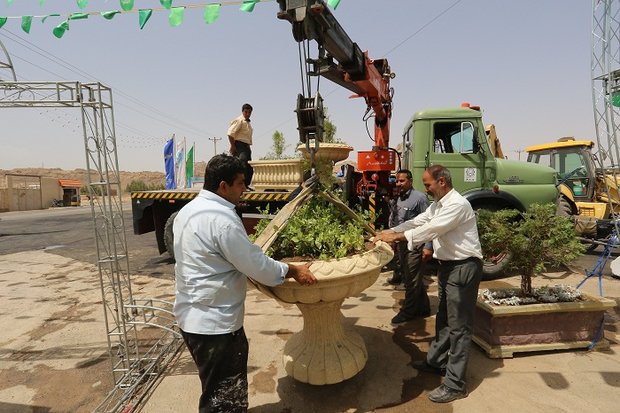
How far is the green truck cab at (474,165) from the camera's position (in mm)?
5801

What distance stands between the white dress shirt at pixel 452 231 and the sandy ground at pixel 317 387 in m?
1.15

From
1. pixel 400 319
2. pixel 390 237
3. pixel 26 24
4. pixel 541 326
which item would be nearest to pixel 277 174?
pixel 400 319

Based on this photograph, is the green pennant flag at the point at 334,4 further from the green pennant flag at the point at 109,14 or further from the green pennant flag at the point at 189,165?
the green pennant flag at the point at 189,165

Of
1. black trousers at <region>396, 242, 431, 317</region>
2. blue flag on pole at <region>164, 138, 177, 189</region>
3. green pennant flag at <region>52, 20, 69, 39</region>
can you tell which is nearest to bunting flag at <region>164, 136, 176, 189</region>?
blue flag on pole at <region>164, 138, 177, 189</region>

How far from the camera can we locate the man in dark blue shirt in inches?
172

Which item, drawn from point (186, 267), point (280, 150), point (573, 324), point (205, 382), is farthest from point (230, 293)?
point (280, 150)

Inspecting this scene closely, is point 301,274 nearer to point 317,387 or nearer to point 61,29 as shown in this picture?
point 317,387

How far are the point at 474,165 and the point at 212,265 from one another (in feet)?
16.6

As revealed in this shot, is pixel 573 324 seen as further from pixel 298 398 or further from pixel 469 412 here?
pixel 298 398

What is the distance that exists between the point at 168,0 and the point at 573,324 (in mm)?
5569

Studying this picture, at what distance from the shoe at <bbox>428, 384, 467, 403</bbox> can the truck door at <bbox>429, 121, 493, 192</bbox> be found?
373cm

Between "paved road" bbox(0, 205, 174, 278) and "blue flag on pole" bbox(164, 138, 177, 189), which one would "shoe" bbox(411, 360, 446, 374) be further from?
"blue flag on pole" bbox(164, 138, 177, 189)

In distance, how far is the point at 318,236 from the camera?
2682 mm

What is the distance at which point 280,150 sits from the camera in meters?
21.1
